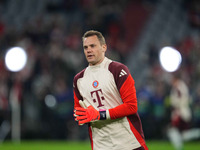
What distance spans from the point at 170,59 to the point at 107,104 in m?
9.08

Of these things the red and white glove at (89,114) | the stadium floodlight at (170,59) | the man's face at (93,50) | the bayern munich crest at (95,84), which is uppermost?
the stadium floodlight at (170,59)

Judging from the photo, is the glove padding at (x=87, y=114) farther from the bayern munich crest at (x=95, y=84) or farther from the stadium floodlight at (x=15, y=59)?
the stadium floodlight at (x=15, y=59)

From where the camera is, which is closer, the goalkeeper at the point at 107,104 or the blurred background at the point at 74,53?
the goalkeeper at the point at 107,104

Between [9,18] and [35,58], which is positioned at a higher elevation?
[9,18]

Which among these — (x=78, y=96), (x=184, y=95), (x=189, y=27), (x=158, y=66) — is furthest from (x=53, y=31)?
(x=78, y=96)

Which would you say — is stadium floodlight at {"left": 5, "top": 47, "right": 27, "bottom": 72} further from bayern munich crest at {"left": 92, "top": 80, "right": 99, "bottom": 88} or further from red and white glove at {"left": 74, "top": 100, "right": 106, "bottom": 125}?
red and white glove at {"left": 74, "top": 100, "right": 106, "bottom": 125}

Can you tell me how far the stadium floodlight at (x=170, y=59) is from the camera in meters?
13.0

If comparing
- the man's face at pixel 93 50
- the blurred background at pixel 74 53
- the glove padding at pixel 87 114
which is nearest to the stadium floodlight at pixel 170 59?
the blurred background at pixel 74 53

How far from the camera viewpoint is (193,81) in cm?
1330

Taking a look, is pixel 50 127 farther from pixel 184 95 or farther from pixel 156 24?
pixel 156 24

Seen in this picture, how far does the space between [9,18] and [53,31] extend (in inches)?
123

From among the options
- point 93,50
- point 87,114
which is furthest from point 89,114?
point 93,50

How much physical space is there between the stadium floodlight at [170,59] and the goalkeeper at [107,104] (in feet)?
28.8

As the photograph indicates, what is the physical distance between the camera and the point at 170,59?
1316cm
